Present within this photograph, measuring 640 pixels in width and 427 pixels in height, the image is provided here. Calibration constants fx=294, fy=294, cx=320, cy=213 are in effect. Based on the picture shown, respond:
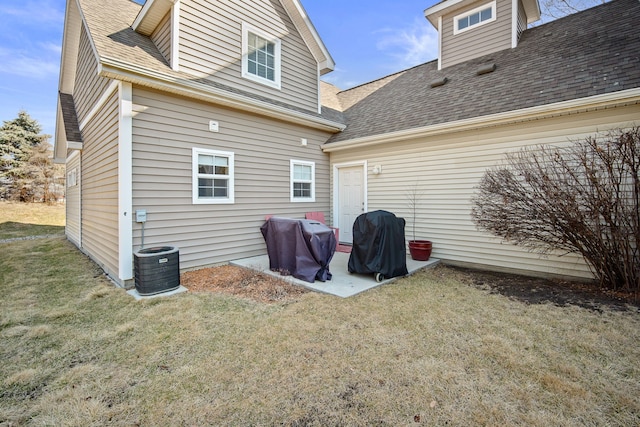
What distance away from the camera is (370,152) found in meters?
7.53

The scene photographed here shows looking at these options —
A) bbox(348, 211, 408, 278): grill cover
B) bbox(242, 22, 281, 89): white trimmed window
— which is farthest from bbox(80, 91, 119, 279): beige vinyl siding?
bbox(348, 211, 408, 278): grill cover

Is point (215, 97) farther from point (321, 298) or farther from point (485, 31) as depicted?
point (485, 31)

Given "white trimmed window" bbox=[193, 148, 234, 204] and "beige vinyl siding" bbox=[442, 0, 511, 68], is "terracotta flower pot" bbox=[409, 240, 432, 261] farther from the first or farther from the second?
"beige vinyl siding" bbox=[442, 0, 511, 68]

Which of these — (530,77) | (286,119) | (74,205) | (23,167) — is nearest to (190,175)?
(286,119)

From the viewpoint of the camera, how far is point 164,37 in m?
5.79

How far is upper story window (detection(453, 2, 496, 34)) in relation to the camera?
7.48 meters

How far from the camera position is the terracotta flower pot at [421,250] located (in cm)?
629

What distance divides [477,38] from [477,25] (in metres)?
0.35

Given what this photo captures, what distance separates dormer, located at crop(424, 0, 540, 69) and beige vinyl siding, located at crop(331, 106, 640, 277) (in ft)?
11.0

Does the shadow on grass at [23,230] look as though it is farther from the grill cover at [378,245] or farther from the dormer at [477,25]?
the dormer at [477,25]

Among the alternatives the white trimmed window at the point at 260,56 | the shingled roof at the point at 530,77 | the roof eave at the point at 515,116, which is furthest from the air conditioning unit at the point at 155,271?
the shingled roof at the point at 530,77

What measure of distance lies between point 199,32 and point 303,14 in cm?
283

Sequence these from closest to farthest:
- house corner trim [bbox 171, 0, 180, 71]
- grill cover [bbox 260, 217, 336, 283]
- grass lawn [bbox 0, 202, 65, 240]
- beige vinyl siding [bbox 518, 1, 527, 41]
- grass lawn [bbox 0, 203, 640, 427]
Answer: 1. grass lawn [bbox 0, 203, 640, 427]
2. grill cover [bbox 260, 217, 336, 283]
3. house corner trim [bbox 171, 0, 180, 71]
4. beige vinyl siding [bbox 518, 1, 527, 41]
5. grass lawn [bbox 0, 202, 65, 240]

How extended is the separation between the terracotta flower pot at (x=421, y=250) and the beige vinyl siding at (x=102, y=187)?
18.6 ft
